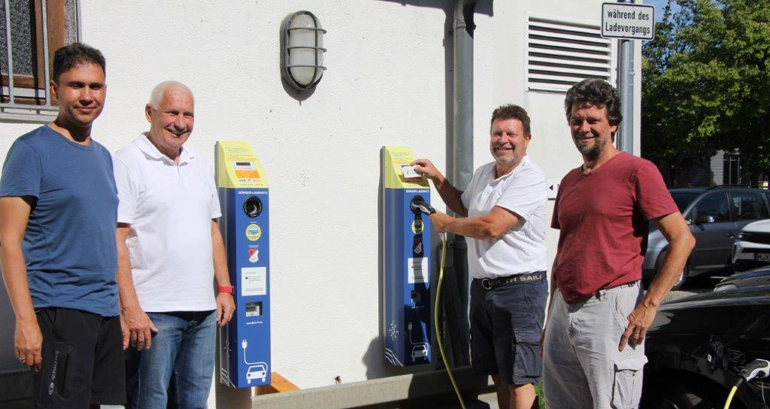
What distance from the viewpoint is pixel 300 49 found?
4926 mm

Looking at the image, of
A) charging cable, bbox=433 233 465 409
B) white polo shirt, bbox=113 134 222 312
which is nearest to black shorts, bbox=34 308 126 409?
white polo shirt, bbox=113 134 222 312

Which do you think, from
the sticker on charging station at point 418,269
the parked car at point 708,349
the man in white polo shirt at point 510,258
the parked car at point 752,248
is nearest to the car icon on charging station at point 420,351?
the sticker on charging station at point 418,269

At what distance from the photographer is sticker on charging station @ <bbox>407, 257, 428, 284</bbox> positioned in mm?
5242

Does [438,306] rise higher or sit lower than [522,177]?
lower

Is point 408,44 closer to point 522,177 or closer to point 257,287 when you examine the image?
point 522,177

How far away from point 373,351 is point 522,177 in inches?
69.6

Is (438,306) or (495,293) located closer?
(495,293)

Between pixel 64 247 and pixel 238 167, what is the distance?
1.62 meters

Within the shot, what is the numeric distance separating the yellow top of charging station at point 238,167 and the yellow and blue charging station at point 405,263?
3.30 ft

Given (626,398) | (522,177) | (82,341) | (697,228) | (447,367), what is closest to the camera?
(82,341)

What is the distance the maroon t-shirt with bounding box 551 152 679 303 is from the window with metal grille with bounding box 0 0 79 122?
2.79 meters

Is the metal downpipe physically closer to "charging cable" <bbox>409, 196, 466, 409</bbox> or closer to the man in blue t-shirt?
"charging cable" <bbox>409, 196, 466, 409</bbox>

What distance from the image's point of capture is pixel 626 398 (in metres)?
3.27

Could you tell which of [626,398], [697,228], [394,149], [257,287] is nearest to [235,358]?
[257,287]
